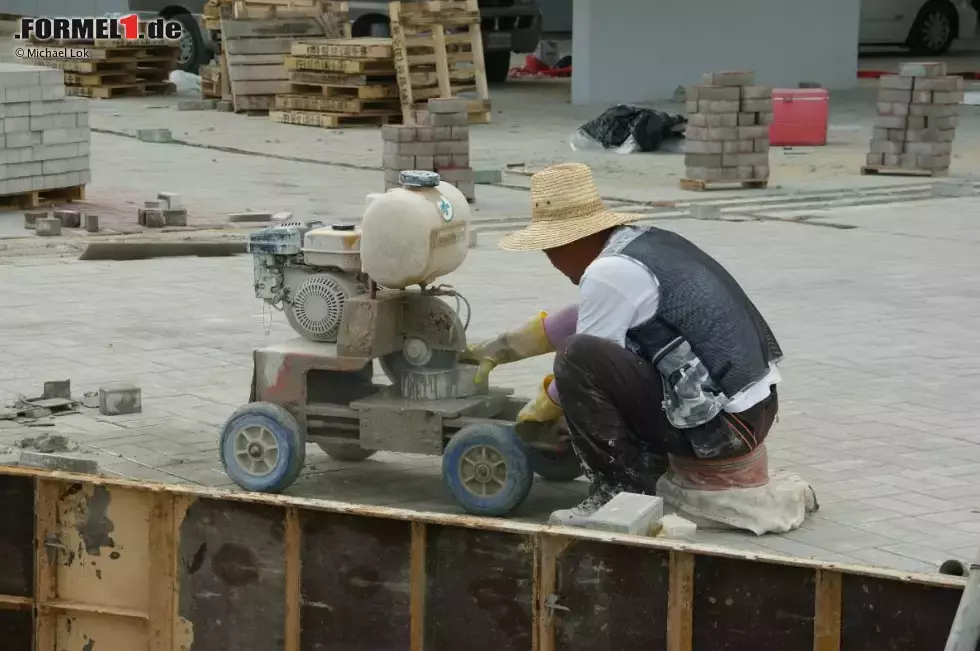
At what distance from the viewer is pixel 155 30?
89.2 ft

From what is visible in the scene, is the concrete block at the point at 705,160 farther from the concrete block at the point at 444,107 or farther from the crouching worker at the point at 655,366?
the crouching worker at the point at 655,366

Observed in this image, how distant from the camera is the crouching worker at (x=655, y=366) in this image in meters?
5.93

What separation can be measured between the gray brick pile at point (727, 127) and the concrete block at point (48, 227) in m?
6.33

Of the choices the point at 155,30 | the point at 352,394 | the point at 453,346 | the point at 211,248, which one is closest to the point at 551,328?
the point at 453,346

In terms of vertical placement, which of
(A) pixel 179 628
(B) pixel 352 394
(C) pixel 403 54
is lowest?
(A) pixel 179 628

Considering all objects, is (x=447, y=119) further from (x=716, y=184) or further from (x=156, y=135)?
(x=156, y=135)

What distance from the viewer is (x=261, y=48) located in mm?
23609

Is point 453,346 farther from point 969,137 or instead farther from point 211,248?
point 969,137

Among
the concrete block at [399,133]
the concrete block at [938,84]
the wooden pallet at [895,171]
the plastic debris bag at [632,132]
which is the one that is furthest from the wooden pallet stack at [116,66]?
the concrete block at [938,84]

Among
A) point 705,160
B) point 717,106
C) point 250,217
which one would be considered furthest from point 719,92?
point 250,217

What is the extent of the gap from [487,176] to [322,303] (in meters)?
10.5

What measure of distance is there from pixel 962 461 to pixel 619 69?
1848cm

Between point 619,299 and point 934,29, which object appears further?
point 934,29

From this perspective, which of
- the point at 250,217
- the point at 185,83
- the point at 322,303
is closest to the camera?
the point at 322,303
